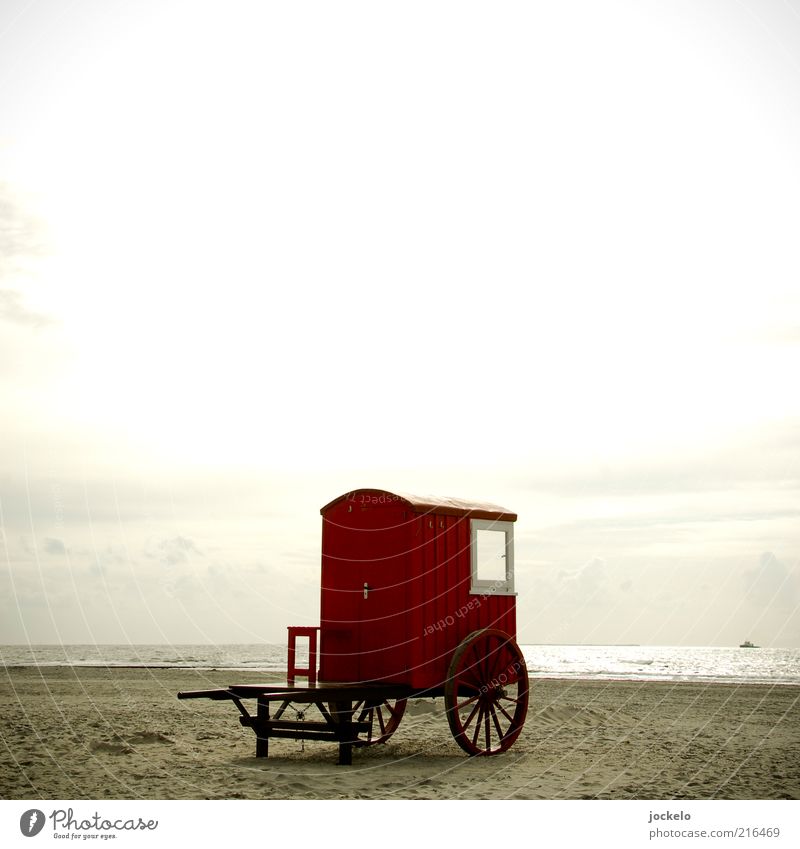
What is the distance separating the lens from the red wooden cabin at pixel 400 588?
1319 centimetres

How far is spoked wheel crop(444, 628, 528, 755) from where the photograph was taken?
511 inches

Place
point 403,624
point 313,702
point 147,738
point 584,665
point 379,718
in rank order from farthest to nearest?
point 584,665, point 379,718, point 147,738, point 403,624, point 313,702

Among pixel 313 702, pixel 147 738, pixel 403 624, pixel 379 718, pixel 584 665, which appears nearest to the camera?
pixel 313 702

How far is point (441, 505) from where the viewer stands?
1373 centimetres

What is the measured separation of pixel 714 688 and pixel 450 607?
67.2 ft

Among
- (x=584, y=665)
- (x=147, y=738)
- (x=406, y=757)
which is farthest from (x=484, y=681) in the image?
(x=584, y=665)

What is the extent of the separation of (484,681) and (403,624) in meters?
1.64

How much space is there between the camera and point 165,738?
48.5 ft

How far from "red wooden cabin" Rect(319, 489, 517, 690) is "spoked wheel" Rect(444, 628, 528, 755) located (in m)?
0.30

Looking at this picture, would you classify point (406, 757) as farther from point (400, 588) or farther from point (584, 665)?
point (584, 665)

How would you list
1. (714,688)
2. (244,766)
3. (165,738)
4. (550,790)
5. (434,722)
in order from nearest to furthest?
(550,790) → (244,766) → (165,738) → (434,722) → (714,688)

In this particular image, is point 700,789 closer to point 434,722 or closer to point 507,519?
point 507,519

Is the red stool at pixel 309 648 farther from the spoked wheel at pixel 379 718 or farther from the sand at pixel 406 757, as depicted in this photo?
the sand at pixel 406 757
